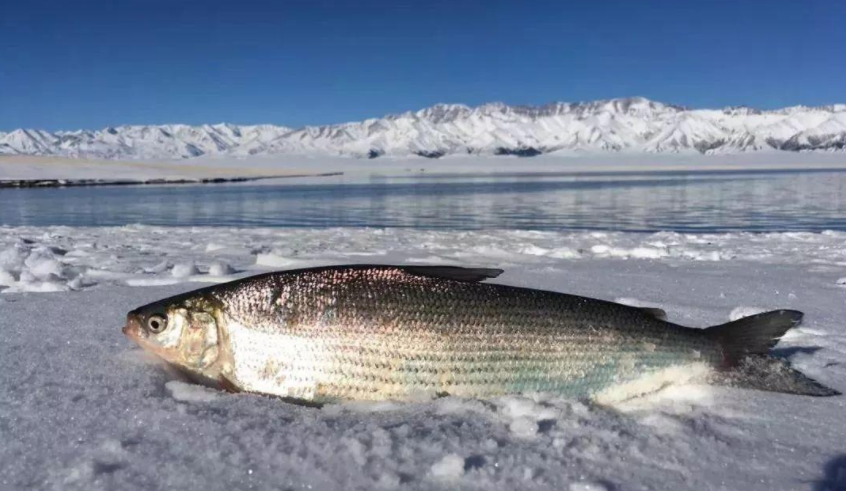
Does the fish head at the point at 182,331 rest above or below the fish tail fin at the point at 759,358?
above

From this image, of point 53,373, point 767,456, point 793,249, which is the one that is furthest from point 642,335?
point 793,249

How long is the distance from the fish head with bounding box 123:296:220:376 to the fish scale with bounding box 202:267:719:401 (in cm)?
8

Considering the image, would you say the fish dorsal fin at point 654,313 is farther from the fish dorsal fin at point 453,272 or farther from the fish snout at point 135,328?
the fish snout at point 135,328

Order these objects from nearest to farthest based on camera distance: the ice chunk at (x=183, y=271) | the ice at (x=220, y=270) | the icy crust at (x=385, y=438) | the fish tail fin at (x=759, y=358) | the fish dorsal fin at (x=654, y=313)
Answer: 1. the icy crust at (x=385, y=438)
2. the fish tail fin at (x=759, y=358)
3. the fish dorsal fin at (x=654, y=313)
4. the ice chunk at (x=183, y=271)
5. the ice at (x=220, y=270)

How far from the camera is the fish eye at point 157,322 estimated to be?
2688 millimetres

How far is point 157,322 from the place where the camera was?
269cm

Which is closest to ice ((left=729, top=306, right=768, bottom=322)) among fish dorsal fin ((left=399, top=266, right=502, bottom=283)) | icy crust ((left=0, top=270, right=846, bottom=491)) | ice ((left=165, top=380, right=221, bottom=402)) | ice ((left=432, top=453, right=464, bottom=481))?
icy crust ((left=0, top=270, right=846, bottom=491))

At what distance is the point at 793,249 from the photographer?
10391mm

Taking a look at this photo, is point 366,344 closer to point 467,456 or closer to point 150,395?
point 467,456

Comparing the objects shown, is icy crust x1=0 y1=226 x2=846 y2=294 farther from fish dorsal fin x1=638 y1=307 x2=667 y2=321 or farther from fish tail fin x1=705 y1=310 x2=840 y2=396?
fish dorsal fin x1=638 y1=307 x2=667 y2=321

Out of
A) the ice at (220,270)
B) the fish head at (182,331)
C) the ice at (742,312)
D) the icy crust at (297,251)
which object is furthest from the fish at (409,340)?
the ice at (220,270)

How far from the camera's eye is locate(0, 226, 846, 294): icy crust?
21.9 feet

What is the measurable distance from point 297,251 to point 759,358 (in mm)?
8520

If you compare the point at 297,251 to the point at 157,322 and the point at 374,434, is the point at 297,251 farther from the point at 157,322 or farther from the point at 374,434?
the point at 374,434
